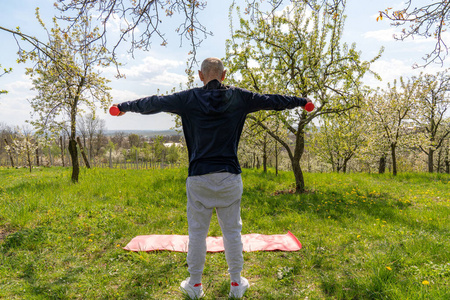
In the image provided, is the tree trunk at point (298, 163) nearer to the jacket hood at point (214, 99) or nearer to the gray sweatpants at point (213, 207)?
the gray sweatpants at point (213, 207)

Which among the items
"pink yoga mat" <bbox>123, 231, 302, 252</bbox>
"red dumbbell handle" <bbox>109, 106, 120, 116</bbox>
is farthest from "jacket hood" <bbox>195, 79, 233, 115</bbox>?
"pink yoga mat" <bbox>123, 231, 302, 252</bbox>

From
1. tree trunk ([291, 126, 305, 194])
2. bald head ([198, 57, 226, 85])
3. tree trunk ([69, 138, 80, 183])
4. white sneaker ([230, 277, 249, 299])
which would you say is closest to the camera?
bald head ([198, 57, 226, 85])

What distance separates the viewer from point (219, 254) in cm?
404

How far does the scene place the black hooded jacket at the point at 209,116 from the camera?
2.54m

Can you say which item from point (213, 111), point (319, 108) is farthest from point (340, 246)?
point (319, 108)

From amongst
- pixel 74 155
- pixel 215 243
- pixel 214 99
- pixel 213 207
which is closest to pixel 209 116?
pixel 214 99

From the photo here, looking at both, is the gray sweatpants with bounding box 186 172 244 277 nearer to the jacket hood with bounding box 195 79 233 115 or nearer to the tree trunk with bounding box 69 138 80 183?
the jacket hood with bounding box 195 79 233 115

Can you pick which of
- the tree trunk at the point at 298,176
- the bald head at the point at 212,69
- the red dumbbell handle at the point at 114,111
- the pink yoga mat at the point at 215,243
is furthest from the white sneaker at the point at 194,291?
the tree trunk at the point at 298,176

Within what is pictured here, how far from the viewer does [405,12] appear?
3176mm

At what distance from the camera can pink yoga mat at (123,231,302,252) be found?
4.19 meters

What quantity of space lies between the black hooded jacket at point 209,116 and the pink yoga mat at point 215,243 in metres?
2.16

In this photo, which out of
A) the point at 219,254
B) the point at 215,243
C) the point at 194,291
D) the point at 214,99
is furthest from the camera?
the point at 215,243

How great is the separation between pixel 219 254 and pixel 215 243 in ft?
1.40

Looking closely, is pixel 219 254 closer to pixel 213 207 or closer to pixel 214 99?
pixel 213 207
